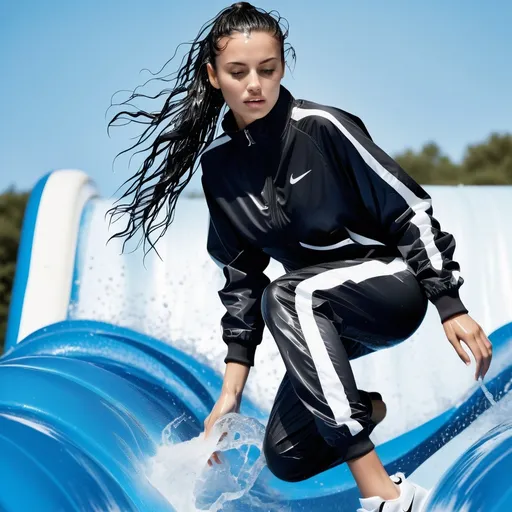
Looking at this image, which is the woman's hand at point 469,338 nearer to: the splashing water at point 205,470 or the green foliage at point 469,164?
the splashing water at point 205,470

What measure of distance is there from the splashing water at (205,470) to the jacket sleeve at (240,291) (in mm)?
159

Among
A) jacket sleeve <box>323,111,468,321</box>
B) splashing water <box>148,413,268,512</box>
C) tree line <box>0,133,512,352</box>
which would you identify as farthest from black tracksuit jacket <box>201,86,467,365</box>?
tree line <box>0,133,512,352</box>

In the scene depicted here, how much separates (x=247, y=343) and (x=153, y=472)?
347 millimetres

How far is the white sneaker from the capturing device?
150 centimetres

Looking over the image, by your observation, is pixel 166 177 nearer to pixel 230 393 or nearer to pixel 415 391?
pixel 230 393

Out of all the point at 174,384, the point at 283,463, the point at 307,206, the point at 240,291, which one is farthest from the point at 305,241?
the point at 174,384

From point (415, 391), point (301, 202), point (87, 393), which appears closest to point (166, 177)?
point (301, 202)

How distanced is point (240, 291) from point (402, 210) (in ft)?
1.49

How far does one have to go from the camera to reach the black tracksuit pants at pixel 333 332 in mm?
Result: 1507

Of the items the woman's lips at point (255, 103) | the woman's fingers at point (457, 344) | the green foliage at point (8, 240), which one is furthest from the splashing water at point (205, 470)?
the green foliage at point (8, 240)

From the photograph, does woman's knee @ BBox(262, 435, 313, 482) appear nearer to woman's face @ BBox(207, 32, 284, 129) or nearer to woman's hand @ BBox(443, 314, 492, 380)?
woman's hand @ BBox(443, 314, 492, 380)

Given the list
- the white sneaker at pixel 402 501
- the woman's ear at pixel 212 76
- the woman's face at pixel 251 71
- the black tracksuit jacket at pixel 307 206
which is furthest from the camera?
the woman's ear at pixel 212 76

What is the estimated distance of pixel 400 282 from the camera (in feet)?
5.41

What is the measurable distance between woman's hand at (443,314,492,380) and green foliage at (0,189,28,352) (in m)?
6.30
